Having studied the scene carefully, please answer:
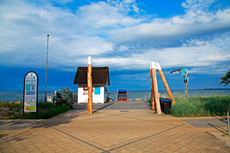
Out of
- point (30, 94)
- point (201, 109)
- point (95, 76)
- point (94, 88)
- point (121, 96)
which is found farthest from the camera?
point (121, 96)

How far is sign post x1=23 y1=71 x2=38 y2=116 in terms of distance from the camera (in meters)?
10.9

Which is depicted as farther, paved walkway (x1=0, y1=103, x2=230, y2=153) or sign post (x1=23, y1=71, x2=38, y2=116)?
sign post (x1=23, y1=71, x2=38, y2=116)

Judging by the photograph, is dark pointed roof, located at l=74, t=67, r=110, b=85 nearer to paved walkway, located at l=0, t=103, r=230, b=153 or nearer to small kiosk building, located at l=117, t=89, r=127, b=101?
small kiosk building, located at l=117, t=89, r=127, b=101

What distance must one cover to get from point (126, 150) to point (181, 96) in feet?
33.2

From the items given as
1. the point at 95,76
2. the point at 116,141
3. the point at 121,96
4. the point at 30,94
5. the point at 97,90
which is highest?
the point at 95,76

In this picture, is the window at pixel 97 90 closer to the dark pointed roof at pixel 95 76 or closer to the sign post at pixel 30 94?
the dark pointed roof at pixel 95 76

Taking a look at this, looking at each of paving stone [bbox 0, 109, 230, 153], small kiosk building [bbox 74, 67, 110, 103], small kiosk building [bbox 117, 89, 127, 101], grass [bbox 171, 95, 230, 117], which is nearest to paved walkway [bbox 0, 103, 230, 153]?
paving stone [bbox 0, 109, 230, 153]

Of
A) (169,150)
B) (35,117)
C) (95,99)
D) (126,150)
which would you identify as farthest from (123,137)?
(95,99)

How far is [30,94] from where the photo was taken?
11000 mm

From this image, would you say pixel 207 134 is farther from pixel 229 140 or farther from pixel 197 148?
pixel 197 148

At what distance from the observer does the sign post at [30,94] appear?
35.8 ft

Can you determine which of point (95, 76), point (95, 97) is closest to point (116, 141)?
point (95, 97)

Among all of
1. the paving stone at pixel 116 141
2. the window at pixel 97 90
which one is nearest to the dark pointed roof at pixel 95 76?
the window at pixel 97 90

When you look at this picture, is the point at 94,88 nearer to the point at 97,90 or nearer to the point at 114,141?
the point at 97,90
